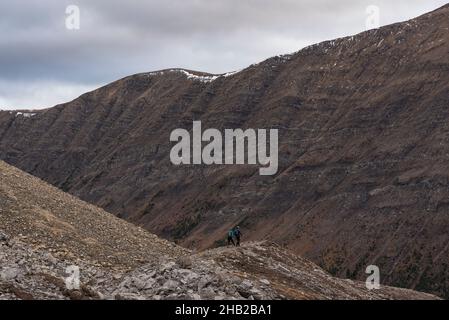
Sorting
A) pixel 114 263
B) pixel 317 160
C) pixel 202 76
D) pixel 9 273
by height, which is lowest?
pixel 114 263

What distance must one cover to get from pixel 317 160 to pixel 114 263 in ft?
288

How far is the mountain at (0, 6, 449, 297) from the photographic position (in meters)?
92.8

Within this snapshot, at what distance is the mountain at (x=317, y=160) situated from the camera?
92812mm

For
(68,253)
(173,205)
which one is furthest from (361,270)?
(68,253)

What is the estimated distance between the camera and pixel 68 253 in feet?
101

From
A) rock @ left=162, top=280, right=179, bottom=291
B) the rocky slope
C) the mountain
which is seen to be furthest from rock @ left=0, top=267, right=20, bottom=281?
the mountain

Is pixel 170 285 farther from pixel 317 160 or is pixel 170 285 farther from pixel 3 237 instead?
pixel 317 160

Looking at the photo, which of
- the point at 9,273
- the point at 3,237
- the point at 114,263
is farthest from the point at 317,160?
the point at 9,273

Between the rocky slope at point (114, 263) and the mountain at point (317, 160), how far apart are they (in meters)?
50.6

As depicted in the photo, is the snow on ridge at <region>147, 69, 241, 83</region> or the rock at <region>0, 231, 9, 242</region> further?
the snow on ridge at <region>147, 69, 241, 83</region>

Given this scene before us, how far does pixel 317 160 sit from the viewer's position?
11644cm

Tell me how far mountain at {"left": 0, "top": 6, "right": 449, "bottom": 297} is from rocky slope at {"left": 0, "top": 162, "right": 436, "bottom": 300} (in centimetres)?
5056

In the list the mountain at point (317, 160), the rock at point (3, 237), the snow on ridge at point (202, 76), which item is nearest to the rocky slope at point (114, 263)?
the rock at point (3, 237)

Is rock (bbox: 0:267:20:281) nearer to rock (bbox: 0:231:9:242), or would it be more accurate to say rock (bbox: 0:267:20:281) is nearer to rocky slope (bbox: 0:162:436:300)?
rocky slope (bbox: 0:162:436:300)
